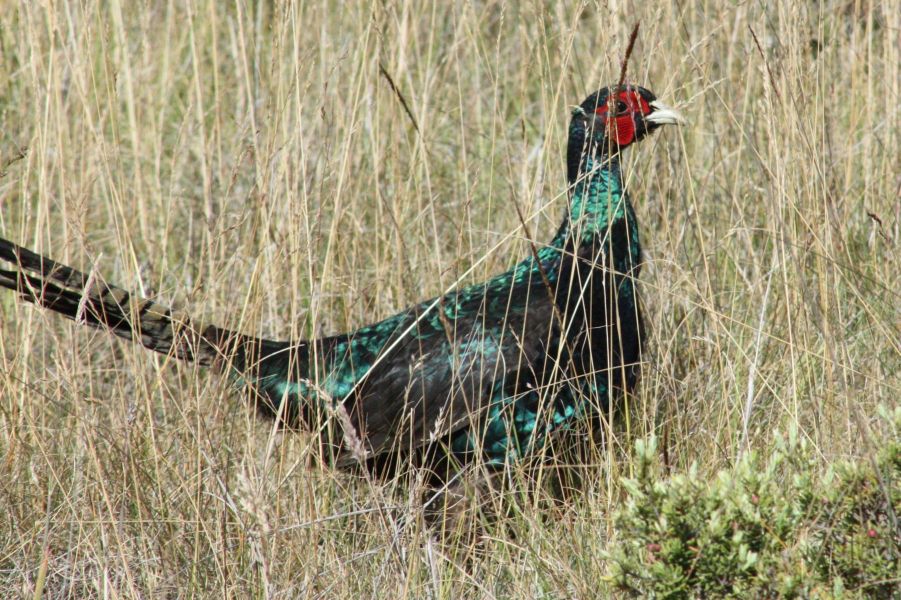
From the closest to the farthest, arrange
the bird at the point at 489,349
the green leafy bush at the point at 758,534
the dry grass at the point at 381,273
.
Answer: the green leafy bush at the point at 758,534 < the dry grass at the point at 381,273 < the bird at the point at 489,349

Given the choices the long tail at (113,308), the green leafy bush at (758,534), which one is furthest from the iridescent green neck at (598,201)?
the green leafy bush at (758,534)

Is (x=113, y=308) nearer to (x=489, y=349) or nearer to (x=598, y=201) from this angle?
(x=489, y=349)

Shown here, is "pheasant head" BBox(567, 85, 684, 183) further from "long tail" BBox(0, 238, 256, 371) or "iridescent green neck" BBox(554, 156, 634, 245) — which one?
"long tail" BBox(0, 238, 256, 371)

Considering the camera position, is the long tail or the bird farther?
the bird

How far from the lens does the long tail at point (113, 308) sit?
279 centimetres

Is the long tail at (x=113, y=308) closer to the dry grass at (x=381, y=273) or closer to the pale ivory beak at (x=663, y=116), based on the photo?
the dry grass at (x=381, y=273)

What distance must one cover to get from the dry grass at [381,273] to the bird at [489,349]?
11 cm

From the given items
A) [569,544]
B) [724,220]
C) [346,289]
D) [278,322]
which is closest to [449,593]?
[569,544]

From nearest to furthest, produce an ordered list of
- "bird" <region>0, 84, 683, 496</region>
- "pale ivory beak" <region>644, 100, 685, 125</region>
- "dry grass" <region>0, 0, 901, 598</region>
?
"dry grass" <region>0, 0, 901, 598</region>, "bird" <region>0, 84, 683, 496</region>, "pale ivory beak" <region>644, 100, 685, 125</region>

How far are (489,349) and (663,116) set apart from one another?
2.99 ft

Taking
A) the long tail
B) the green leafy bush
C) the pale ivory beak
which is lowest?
the green leafy bush

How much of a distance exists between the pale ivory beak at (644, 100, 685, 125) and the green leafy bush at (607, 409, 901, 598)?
135 cm

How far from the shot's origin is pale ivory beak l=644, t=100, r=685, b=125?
10.4 ft

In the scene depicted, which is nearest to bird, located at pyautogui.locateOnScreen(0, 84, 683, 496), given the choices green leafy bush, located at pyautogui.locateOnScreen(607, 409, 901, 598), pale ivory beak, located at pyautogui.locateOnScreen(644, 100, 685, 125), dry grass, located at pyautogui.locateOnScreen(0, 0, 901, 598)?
pale ivory beak, located at pyautogui.locateOnScreen(644, 100, 685, 125)
